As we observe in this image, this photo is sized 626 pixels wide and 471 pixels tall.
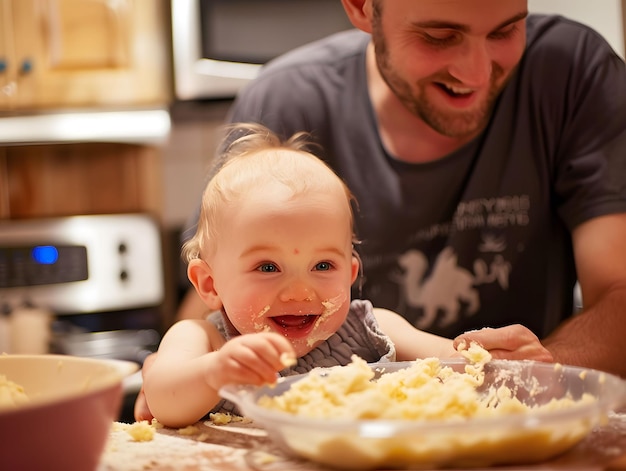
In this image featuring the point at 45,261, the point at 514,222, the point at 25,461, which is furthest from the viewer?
the point at 45,261

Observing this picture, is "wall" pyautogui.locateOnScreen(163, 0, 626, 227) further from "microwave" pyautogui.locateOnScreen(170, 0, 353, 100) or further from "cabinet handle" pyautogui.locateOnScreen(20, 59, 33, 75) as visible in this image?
"cabinet handle" pyautogui.locateOnScreen(20, 59, 33, 75)

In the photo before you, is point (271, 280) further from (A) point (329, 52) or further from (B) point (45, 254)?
(B) point (45, 254)

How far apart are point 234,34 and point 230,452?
6.38 ft

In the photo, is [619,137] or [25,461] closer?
[25,461]

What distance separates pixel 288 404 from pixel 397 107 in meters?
1.01

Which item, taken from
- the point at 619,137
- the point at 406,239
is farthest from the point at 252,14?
the point at 619,137

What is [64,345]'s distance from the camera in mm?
2635

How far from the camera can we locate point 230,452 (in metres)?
0.80

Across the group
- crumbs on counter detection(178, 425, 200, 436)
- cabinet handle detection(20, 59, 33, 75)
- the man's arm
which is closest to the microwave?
cabinet handle detection(20, 59, 33, 75)

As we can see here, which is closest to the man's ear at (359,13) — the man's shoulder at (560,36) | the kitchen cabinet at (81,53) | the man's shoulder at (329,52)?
the man's shoulder at (329,52)

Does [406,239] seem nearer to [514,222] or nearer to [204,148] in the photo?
[514,222]

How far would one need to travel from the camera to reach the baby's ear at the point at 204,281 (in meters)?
1.05

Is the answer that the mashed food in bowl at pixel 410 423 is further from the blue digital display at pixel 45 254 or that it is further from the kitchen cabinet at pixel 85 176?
the kitchen cabinet at pixel 85 176

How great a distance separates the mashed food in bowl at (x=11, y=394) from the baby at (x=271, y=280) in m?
0.16
